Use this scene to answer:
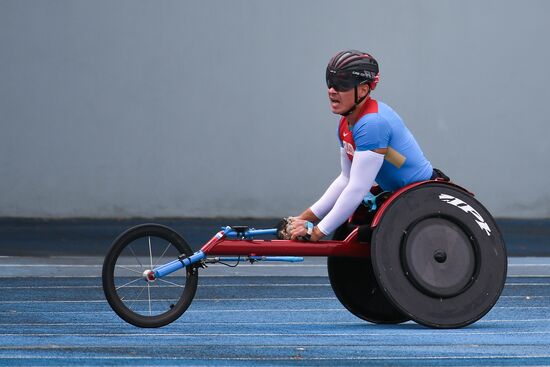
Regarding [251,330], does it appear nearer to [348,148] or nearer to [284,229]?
[284,229]

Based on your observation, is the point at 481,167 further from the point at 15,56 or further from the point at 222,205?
the point at 15,56

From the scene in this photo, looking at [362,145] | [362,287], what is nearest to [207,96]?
[362,287]

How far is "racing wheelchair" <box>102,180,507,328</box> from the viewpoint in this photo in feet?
28.4

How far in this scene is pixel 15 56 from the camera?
64.2ft

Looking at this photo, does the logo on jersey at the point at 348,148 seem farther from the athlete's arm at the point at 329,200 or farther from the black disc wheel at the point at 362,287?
the black disc wheel at the point at 362,287

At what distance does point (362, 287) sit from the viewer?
9523 millimetres

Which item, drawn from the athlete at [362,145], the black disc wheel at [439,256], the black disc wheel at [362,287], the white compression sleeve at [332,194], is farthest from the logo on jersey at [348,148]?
the black disc wheel at [362,287]

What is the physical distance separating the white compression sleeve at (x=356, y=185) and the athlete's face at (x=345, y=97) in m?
0.34

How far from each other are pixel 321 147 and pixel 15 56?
446 centimetres

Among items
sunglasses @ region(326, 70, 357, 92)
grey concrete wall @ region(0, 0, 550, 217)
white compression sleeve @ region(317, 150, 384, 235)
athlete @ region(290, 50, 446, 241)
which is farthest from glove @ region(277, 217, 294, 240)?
grey concrete wall @ region(0, 0, 550, 217)

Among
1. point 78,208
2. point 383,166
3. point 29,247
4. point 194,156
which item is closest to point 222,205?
point 194,156

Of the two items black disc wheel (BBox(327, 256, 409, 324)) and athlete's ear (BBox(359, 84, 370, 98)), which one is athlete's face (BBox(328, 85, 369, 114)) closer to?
athlete's ear (BBox(359, 84, 370, 98))

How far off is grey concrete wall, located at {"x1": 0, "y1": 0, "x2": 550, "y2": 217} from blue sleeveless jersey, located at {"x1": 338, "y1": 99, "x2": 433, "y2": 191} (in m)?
10.6

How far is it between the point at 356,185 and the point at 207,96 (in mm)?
11156
